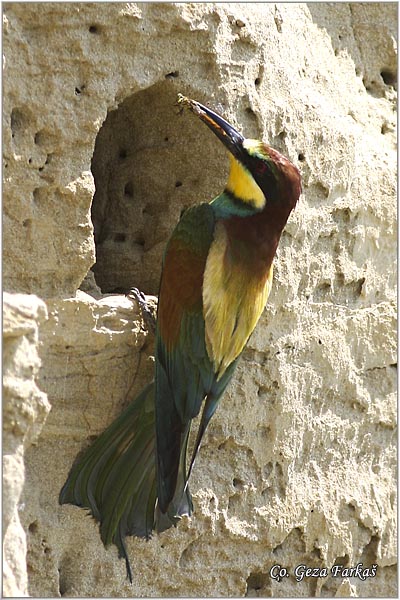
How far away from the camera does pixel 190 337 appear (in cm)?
297

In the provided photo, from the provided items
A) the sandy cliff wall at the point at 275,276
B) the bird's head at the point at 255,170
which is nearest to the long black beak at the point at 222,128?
the bird's head at the point at 255,170

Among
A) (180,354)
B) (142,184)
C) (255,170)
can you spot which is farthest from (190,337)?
(142,184)

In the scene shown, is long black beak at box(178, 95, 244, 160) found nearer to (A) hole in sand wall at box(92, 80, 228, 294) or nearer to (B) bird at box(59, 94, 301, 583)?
(B) bird at box(59, 94, 301, 583)

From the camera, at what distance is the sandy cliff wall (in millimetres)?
2906

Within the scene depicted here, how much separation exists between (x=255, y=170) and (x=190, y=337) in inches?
18.6

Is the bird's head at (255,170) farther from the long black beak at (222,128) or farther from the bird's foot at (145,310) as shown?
the bird's foot at (145,310)

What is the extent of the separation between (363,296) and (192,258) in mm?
903

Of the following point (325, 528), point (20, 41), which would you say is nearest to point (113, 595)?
point (325, 528)

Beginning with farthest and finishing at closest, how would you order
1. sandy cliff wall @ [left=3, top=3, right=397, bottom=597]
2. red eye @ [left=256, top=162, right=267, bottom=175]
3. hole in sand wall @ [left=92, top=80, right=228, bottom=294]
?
hole in sand wall @ [left=92, top=80, right=228, bottom=294], red eye @ [left=256, top=162, right=267, bottom=175], sandy cliff wall @ [left=3, top=3, right=397, bottom=597]

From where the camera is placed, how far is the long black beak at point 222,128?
9.97 ft

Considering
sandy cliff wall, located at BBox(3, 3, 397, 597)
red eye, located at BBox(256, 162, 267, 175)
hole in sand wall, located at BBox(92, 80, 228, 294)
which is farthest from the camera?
hole in sand wall, located at BBox(92, 80, 228, 294)

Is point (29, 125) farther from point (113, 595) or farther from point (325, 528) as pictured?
point (325, 528)

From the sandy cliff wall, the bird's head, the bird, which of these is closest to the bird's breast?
the bird

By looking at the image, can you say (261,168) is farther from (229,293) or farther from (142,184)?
(142,184)
